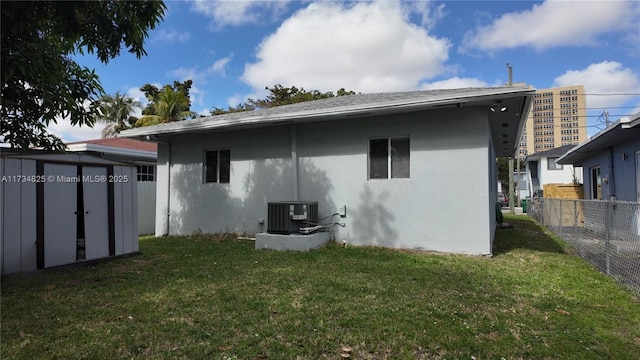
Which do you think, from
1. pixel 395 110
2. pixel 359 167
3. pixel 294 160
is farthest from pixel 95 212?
pixel 395 110

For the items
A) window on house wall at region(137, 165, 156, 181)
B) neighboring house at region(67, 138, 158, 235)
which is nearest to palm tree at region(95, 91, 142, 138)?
neighboring house at region(67, 138, 158, 235)

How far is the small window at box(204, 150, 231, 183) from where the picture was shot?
9.61m

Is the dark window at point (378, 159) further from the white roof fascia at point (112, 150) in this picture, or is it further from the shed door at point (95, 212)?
the white roof fascia at point (112, 150)

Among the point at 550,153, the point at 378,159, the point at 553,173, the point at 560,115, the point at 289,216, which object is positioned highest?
the point at 560,115

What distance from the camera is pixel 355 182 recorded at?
796cm

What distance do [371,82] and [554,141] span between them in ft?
47.9

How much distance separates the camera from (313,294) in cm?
433

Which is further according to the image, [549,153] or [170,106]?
[549,153]

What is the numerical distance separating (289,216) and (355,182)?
66.6 inches

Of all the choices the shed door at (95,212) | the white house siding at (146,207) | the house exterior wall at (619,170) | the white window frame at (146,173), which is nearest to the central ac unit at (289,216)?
the shed door at (95,212)

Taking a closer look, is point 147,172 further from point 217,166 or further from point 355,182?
point 355,182

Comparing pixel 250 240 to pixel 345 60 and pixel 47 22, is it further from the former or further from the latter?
pixel 345 60

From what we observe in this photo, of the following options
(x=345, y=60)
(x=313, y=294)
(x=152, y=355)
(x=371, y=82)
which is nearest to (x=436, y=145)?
(x=313, y=294)

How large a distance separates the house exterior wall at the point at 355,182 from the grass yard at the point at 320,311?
121 cm
